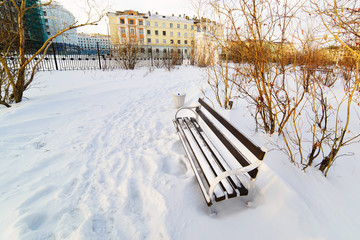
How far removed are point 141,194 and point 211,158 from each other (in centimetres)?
93

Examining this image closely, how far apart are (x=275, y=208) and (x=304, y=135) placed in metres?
1.61

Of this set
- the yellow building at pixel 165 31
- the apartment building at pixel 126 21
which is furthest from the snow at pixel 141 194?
the yellow building at pixel 165 31

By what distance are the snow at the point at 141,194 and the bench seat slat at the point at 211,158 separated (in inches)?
10.5

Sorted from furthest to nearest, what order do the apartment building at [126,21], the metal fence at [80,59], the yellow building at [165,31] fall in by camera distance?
the yellow building at [165,31] < the apartment building at [126,21] < the metal fence at [80,59]

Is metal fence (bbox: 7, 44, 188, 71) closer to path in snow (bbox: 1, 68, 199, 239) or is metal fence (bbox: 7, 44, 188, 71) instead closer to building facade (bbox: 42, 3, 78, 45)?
building facade (bbox: 42, 3, 78, 45)

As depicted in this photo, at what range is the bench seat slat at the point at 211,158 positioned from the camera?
171cm

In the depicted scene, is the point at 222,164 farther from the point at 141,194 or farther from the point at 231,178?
the point at 141,194

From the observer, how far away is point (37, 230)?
5.15ft

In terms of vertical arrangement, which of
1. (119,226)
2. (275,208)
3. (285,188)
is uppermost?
(285,188)

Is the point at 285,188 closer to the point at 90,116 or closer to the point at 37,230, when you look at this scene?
the point at 37,230

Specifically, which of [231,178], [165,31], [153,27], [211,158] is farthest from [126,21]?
[231,178]

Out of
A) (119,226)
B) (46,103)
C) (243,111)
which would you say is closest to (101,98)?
(46,103)

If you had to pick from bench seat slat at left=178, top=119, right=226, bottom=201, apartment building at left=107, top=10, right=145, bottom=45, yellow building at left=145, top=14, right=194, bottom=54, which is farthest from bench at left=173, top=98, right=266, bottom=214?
yellow building at left=145, top=14, right=194, bottom=54

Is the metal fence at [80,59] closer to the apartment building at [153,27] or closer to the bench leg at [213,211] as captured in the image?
the bench leg at [213,211]
